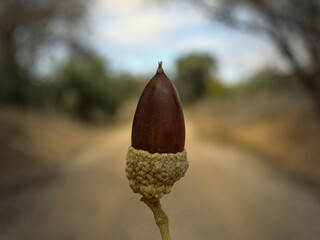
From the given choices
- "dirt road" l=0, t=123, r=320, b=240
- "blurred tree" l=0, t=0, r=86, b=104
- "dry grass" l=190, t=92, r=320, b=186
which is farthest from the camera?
"blurred tree" l=0, t=0, r=86, b=104

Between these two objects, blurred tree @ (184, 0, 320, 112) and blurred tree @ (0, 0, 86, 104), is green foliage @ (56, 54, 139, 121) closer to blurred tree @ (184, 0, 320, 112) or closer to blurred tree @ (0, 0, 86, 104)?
blurred tree @ (0, 0, 86, 104)

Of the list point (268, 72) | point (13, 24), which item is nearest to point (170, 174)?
point (268, 72)

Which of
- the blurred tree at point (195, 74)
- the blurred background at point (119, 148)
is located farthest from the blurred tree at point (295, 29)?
the blurred tree at point (195, 74)

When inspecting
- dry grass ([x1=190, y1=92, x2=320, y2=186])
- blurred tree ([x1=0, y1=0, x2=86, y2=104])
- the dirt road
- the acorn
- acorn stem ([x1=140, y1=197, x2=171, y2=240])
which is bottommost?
acorn stem ([x1=140, y1=197, x2=171, y2=240])

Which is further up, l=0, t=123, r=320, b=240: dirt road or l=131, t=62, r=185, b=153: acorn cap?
l=0, t=123, r=320, b=240: dirt road

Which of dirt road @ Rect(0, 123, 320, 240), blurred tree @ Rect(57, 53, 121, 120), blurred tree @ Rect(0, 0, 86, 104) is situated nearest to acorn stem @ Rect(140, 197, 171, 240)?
dirt road @ Rect(0, 123, 320, 240)

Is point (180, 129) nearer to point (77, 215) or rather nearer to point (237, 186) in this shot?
point (77, 215)

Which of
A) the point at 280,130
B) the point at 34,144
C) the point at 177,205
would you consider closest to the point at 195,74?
the point at 280,130

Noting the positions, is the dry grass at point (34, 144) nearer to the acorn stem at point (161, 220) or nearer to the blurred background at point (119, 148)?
the blurred background at point (119, 148)
